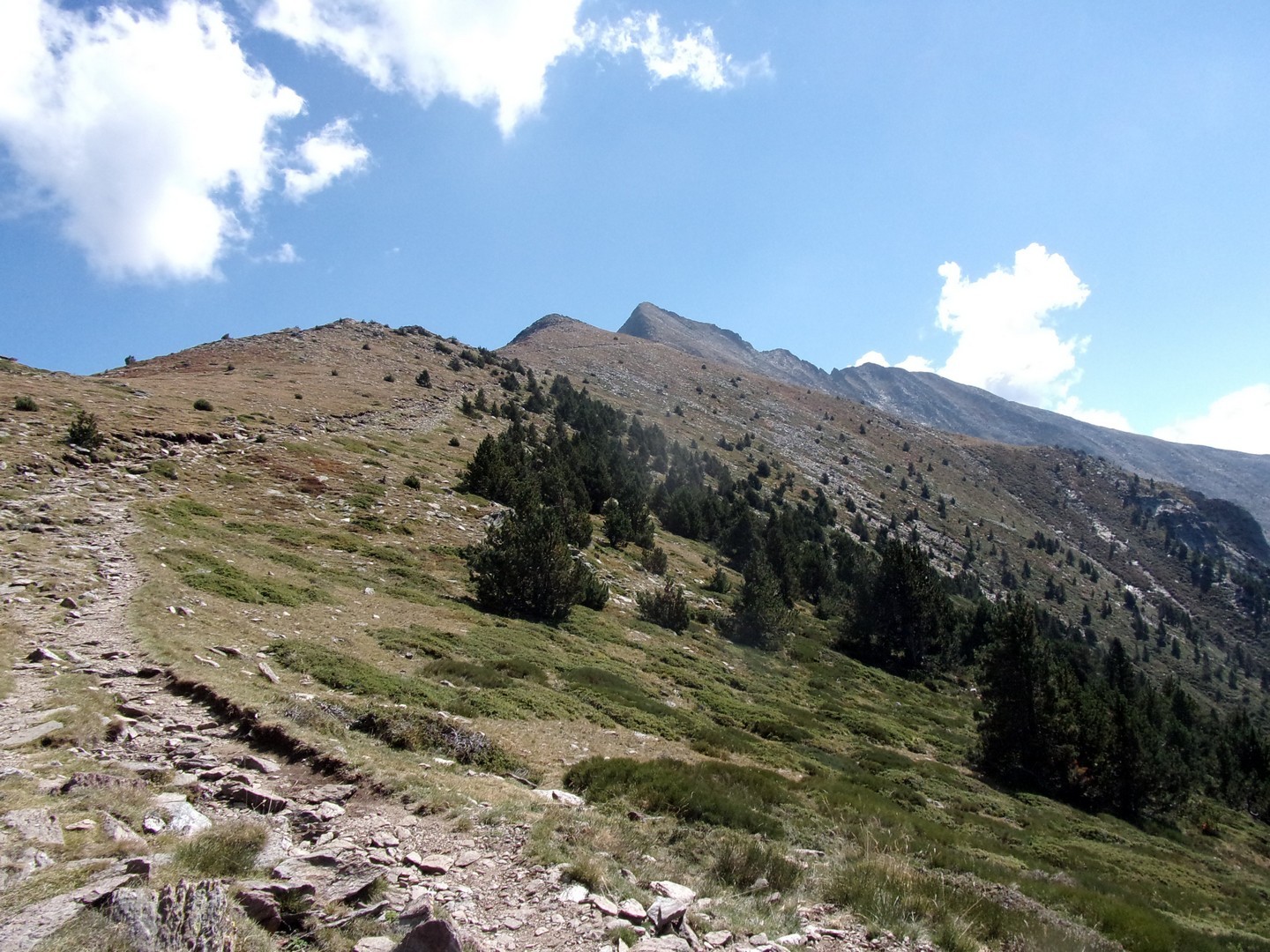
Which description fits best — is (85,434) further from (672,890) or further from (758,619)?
(758,619)

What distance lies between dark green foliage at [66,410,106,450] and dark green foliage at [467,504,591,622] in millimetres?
16019

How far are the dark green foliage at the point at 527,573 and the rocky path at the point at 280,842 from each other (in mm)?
13954

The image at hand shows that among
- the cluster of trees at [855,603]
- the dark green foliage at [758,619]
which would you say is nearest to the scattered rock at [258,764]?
the cluster of trees at [855,603]

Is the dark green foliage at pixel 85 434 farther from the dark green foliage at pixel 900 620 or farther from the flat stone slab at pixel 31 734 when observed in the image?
the dark green foliage at pixel 900 620

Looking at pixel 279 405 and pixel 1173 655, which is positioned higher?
pixel 279 405

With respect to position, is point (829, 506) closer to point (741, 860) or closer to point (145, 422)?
point (145, 422)

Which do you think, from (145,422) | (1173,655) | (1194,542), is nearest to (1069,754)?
(145,422)

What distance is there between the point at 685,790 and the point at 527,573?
50.9 feet

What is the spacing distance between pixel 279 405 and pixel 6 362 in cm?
1658

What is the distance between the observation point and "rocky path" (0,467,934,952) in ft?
16.0

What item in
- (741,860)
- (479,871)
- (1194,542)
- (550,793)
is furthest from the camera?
(1194,542)

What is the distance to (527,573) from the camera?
24.8 metres

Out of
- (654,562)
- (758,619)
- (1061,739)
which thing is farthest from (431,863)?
(654,562)

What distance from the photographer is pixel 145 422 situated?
3038 cm
